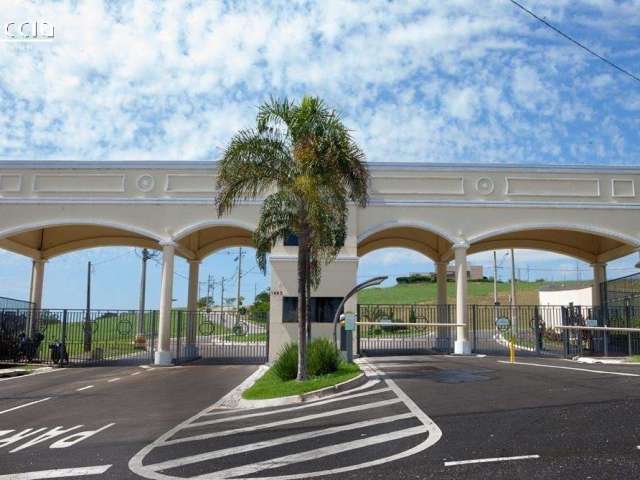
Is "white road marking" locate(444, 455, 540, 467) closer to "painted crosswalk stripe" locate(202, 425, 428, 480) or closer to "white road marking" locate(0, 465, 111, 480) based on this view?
"painted crosswalk stripe" locate(202, 425, 428, 480)

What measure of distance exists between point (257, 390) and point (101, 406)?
3.50m

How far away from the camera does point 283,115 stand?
55.2 ft

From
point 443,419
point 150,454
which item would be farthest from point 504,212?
point 150,454

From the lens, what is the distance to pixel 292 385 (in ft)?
49.7

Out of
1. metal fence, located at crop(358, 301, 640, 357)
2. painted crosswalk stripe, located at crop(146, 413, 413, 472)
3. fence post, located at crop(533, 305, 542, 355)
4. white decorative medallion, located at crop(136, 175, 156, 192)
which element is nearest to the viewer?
painted crosswalk stripe, located at crop(146, 413, 413, 472)

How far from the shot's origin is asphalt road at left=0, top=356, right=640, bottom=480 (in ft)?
24.2

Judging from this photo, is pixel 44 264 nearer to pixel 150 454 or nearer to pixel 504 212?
pixel 504 212

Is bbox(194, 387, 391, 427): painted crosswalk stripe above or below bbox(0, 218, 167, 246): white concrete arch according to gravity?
below

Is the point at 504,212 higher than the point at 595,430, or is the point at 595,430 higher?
the point at 504,212

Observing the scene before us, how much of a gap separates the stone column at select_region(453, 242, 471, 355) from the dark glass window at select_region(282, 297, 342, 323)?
485cm

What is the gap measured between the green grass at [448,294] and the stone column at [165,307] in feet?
155

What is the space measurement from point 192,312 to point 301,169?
475 inches

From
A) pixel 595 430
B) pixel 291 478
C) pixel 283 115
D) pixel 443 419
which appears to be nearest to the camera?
pixel 291 478

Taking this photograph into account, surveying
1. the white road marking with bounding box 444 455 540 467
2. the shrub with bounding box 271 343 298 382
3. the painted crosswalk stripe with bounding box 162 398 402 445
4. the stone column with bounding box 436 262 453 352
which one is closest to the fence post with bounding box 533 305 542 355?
the stone column with bounding box 436 262 453 352
